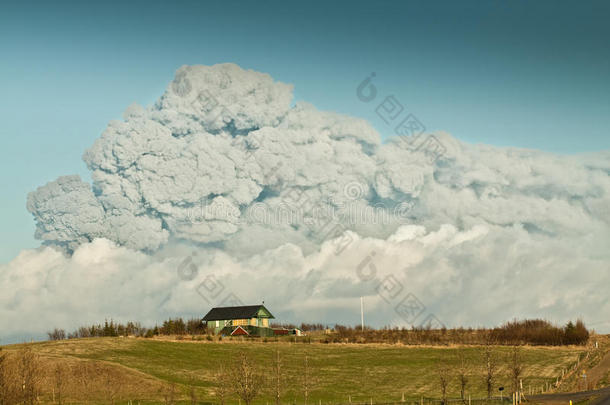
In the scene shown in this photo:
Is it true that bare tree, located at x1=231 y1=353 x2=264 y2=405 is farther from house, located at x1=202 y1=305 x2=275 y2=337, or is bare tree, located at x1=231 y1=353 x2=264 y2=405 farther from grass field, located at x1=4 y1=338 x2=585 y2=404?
house, located at x1=202 y1=305 x2=275 y2=337

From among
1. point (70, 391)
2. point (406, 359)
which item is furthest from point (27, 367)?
point (406, 359)

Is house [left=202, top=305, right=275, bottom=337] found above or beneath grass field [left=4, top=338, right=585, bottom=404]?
above

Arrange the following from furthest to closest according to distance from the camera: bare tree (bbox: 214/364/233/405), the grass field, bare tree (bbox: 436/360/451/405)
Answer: the grass field < bare tree (bbox: 214/364/233/405) < bare tree (bbox: 436/360/451/405)

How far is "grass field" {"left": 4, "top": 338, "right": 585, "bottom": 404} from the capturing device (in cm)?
9000

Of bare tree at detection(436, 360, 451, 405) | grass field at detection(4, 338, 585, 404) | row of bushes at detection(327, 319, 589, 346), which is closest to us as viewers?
bare tree at detection(436, 360, 451, 405)

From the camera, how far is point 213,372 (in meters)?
105

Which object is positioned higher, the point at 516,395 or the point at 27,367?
the point at 27,367

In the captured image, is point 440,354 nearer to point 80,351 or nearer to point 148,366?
point 148,366

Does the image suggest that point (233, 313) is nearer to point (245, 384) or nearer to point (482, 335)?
point (482, 335)

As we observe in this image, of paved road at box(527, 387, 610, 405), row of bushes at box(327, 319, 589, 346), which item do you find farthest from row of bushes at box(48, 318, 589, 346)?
paved road at box(527, 387, 610, 405)

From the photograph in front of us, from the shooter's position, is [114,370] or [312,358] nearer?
[114,370]

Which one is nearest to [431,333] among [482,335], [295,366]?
[482,335]

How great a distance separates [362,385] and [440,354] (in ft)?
91.5

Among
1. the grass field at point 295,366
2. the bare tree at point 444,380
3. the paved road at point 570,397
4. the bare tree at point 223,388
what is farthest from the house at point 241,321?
the paved road at point 570,397
